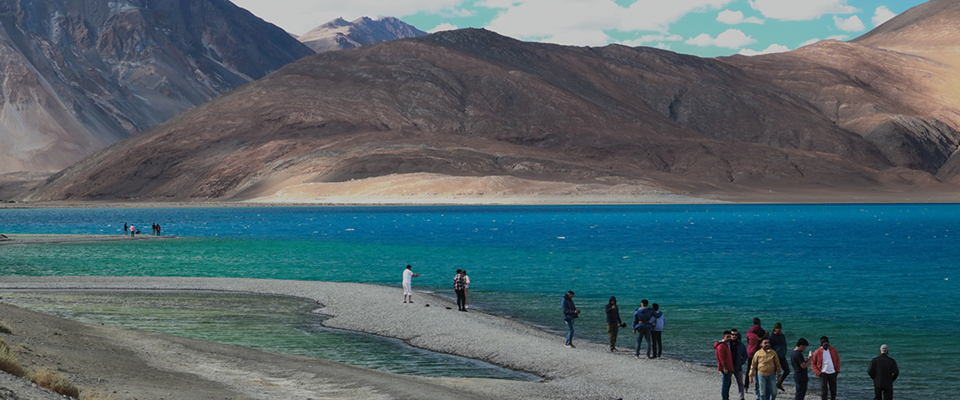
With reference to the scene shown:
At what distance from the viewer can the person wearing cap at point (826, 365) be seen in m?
18.1

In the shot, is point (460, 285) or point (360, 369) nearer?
point (360, 369)

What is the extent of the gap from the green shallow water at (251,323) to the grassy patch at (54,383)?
8.62 m

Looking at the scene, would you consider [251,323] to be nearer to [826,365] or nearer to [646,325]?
[646,325]

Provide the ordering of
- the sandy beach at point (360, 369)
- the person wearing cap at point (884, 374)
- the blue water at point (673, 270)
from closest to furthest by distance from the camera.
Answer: the person wearing cap at point (884, 374)
the sandy beach at point (360, 369)
the blue water at point (673, 270)

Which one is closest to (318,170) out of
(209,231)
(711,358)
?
(209,231)

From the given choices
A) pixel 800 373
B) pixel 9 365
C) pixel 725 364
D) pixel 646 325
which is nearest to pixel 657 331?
pixel 646 325

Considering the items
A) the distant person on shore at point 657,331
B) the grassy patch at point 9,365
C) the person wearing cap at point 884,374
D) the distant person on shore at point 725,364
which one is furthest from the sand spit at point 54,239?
the person wearing cap at point 884,374

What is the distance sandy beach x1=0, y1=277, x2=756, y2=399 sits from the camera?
18.2 metres

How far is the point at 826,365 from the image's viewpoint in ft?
59.5

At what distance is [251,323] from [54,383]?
48.4ft

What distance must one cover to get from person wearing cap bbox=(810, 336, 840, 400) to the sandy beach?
220cm

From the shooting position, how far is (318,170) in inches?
7224

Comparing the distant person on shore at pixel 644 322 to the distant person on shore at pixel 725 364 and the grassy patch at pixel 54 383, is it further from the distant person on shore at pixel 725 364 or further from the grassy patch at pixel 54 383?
the grassy patch at pixel 54 383

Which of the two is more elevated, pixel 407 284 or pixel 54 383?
pixel 407 284
